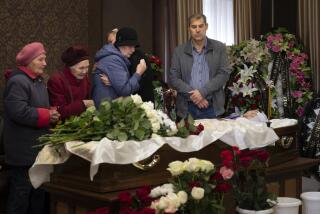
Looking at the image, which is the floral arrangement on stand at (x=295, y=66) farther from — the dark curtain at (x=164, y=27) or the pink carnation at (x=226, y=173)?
the pink carnation at (x=226, y=173)

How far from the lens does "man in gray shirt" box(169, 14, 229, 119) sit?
4574 mm

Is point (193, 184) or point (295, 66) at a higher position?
point (295, 66)

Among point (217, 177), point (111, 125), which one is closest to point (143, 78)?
point (111, 125)

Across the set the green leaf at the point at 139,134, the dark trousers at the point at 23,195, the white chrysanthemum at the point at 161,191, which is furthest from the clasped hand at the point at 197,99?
the white chrysanthemum at the point at 161,191

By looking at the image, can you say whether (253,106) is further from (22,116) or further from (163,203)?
(163,203)

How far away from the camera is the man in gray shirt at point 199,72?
15.0 ft

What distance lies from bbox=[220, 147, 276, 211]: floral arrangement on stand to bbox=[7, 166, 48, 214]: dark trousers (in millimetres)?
1862

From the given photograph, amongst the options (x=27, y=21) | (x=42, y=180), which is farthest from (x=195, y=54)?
(x=42, y=180)

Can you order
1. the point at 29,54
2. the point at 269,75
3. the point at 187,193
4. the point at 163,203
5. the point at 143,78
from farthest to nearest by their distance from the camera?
1. the point at 269,75
2. the point at 143,78
3. the point at 29,54
4. the point at 187,193
5. the point at 163,203

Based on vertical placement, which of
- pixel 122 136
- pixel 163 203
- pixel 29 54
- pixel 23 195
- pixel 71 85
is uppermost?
pixel 29 54

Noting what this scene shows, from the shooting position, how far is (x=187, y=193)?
2.02 m

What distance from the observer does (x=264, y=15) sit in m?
7.97

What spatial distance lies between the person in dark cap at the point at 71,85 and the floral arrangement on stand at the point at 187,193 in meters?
1.85

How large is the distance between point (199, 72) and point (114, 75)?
958 mm
